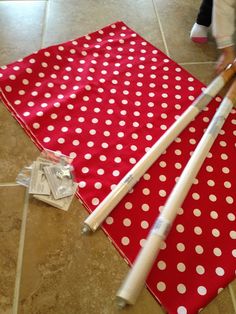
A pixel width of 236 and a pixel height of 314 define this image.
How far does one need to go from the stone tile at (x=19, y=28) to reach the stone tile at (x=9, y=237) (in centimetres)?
39

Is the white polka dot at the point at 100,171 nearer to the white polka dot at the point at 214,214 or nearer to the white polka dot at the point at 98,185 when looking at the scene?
the white polka dot at the point at 98,185

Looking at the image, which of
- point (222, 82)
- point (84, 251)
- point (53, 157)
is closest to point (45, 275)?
point (84, 251)

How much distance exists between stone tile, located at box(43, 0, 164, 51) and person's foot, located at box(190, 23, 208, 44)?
0.32 ft

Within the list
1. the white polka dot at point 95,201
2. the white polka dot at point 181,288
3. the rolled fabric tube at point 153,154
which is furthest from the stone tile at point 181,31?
the white polka dot at point 181,288

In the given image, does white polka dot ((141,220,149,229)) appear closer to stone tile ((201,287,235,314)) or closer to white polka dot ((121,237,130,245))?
white polka dot ((121,237,130,245))

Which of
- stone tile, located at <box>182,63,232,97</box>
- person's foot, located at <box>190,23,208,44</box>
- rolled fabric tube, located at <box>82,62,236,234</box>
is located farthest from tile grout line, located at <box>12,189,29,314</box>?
person's foot, located at <box>190,23,208,44</box>

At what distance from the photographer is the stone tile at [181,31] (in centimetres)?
86

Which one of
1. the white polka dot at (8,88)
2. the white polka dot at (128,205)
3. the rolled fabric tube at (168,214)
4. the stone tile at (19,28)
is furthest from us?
the stone tile at (19,28)

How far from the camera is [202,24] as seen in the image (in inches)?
34.6

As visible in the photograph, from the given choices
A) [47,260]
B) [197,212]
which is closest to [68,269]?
[47,260]

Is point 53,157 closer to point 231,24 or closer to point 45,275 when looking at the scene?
point 45,275

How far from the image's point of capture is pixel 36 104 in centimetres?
70

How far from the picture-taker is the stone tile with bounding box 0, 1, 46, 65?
820 mm

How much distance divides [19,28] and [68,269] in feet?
2.30
